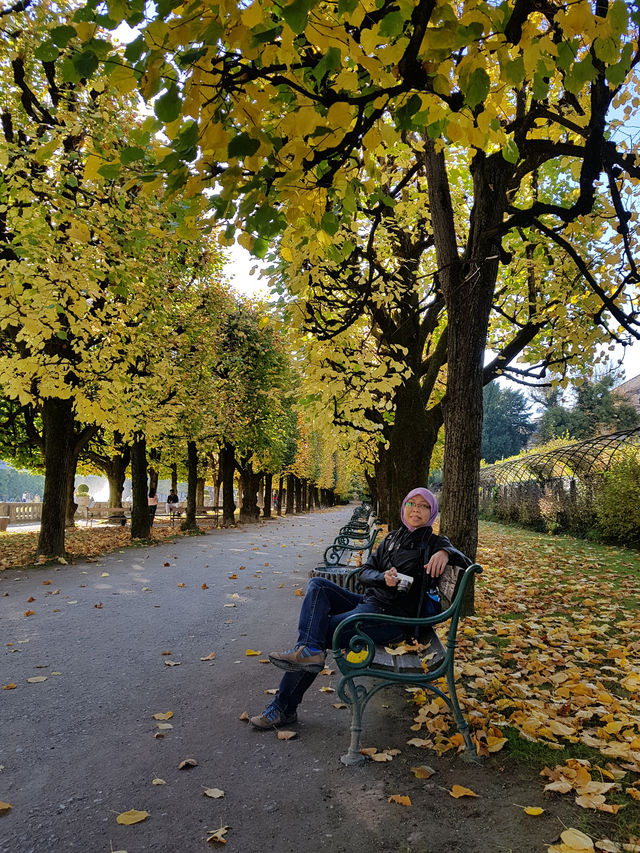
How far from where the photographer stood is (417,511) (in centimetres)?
395

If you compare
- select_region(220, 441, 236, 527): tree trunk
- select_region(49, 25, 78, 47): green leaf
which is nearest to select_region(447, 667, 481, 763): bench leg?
select_region(49, 25, 78, 47): green leaf

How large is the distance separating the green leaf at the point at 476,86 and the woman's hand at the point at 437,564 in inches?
100

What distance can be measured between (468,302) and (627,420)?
5227 centimetres

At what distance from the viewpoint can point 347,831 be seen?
2527 mm

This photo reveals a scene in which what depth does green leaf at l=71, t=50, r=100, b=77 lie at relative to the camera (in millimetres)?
2392

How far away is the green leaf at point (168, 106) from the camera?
7.82 ft

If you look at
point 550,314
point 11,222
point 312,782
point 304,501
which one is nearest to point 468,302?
point 550,314

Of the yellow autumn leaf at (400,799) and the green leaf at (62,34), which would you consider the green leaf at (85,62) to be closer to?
the green leaf at (62,34)

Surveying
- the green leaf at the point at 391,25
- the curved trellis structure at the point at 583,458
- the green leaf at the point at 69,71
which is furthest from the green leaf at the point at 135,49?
the curved trellis structure at the point at 583,458

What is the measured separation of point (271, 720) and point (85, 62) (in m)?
3.80

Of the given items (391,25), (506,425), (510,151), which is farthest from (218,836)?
(506,425)

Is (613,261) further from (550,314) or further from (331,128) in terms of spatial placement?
(331,128)

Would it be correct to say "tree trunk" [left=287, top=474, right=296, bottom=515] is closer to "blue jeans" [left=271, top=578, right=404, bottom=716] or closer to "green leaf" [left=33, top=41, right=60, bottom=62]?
"blue jeans" [left=271, top=578, right=404, bottom=716]

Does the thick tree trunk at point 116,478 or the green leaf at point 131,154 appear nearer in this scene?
the green leaf at point 131,154
